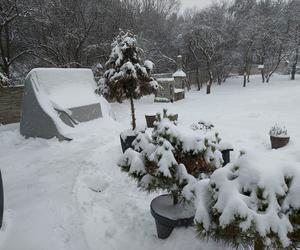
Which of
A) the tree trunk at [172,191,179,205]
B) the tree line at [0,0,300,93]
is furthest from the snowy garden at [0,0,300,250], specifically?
the tree line at [0,0,300,93]

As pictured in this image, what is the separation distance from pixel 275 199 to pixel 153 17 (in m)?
23.2

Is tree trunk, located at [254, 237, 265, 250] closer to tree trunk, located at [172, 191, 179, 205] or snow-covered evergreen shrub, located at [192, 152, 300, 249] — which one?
snow-covered evergreen shrub, located at [192, 152, 300, 249]

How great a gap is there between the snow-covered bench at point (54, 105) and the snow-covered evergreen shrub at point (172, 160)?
184 inches

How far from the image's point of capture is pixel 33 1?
14.3 metres

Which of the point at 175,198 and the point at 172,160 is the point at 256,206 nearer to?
the point at 172,160

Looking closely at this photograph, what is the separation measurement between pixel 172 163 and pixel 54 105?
587cm

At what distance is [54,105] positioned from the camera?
26.3 ft

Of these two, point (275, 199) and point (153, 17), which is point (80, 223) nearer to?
point (275, 199)

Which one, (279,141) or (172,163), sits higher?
(172,163)

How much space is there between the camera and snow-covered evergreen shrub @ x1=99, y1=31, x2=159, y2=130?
6.47 m

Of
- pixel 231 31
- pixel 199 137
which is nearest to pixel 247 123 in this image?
pixel 199 137

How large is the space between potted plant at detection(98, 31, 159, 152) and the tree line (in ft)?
29.7

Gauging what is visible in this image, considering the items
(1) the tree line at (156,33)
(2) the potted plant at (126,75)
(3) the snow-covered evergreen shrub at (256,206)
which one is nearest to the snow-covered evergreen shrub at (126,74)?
(2) the potted plant at (126,75)

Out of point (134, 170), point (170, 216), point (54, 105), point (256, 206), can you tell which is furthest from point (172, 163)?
point (54, 105)
